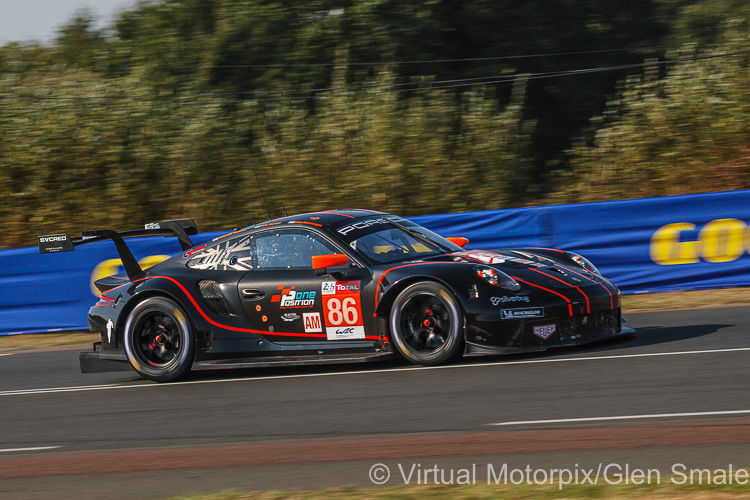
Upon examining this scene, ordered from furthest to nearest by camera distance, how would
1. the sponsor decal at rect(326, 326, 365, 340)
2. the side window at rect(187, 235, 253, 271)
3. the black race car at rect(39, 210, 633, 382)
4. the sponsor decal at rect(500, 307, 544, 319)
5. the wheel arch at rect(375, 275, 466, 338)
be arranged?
the side window at rect(187, 235, 253, 271) < the sponsor decal at rect(326, 326, 365, 340) < the wheel arch at rect(375, 275, 466, 338) < the black race car at rect(39, 210, 633, 382) < the sponsor decal at rect(500, 307, 544, 319)

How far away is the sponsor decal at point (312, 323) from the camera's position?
8078 millimetres

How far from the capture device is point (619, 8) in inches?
1115

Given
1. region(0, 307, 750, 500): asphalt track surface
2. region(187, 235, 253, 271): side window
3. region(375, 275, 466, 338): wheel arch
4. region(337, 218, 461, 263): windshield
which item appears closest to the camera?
region(0, 307, 750, 500): asphalt track surface

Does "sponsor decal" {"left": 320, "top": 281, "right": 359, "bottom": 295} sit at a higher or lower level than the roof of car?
lower

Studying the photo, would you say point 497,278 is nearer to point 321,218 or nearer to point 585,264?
point 585,264

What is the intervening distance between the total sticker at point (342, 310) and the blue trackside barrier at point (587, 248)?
4.85 meters

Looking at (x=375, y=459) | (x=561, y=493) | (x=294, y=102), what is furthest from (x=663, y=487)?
(x=294, y=102)

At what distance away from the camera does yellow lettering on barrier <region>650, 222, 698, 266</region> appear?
11938 mm

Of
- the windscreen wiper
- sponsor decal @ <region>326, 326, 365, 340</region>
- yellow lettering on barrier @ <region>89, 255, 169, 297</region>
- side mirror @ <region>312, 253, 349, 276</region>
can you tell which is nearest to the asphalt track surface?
sponsor decal @ <region>326, 326, 365, 340</region>

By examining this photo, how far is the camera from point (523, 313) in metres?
7.42

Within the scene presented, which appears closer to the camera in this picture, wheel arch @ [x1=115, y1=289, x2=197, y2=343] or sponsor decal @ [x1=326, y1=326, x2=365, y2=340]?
sponsor decal @ [x1=326, y1=326, x2=365, y2=340]

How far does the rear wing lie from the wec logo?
6.08 meters

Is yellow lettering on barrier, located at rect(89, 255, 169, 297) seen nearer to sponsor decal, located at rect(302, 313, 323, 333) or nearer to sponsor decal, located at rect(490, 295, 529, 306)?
sponsor decal, located at rect(302, 313, 323, 333)

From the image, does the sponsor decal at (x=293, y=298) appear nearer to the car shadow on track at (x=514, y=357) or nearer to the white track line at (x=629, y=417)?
the car shadow on track at (x=514, y=357)
